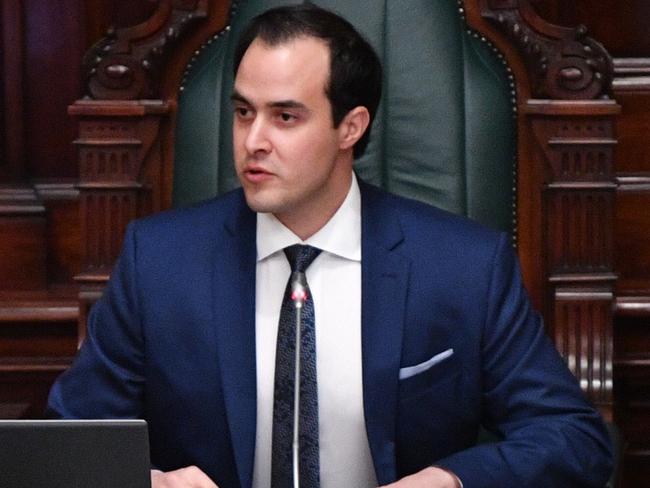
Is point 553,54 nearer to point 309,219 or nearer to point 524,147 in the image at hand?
point 524,147

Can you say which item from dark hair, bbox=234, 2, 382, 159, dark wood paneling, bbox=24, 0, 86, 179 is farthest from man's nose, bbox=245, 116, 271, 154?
dark wood paneling, bbox=24, 0, 86, 179

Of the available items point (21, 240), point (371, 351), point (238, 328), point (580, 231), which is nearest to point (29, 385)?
point (21, 240)

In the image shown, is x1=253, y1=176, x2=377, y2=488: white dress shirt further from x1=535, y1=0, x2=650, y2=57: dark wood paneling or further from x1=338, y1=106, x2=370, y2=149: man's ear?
x1=535, y1=0, x2=650, y2=57: dark wood paneling

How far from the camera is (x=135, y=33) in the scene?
2.51 m

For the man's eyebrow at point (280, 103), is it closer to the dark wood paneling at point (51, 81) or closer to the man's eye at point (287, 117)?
the man's eye at point (287, 117)

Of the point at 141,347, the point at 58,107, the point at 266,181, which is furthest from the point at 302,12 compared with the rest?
the point at 58,107

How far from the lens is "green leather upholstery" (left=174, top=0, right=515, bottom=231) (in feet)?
8.17

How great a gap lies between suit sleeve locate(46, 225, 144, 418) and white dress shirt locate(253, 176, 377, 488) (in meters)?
0.19

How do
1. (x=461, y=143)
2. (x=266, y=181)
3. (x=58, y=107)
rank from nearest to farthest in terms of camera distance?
(x=266, y=181) < (x=461, y=143) < (x=58, y=107)

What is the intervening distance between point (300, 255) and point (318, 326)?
110 mm

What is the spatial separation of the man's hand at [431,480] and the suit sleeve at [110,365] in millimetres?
447

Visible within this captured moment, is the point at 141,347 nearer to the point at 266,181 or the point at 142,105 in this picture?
the point at 266,181

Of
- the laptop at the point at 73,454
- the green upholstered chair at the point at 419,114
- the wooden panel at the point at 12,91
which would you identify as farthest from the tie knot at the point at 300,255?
the wooden panel at the point at 12,91

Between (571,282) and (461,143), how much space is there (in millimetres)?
312
